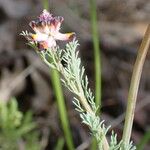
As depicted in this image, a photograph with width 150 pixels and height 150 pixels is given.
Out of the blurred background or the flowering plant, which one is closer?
the flowering plant

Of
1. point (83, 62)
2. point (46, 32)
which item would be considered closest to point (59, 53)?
point (46, 32)

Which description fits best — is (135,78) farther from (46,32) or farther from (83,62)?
(83,62)

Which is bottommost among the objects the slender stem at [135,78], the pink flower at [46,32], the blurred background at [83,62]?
Result: the slender stem at [135,78]

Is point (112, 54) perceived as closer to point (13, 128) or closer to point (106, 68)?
point (106, 68)

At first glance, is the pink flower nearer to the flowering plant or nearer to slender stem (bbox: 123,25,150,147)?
the flowering plant

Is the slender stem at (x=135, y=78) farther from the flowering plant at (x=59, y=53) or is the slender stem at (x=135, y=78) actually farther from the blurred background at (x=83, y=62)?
the blurred background at (x=83, y=62)

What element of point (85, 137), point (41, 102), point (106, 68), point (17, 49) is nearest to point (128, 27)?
point (106, 68)

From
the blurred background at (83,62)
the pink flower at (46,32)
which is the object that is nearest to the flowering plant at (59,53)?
the pink flower at (46,32)

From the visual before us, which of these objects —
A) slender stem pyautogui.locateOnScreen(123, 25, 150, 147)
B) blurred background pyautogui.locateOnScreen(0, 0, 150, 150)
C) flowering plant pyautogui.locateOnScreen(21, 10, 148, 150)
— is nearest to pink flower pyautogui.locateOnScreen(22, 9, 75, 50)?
flowering plant pyautogui.locateOnScreen(21, 10, 148, 150)
